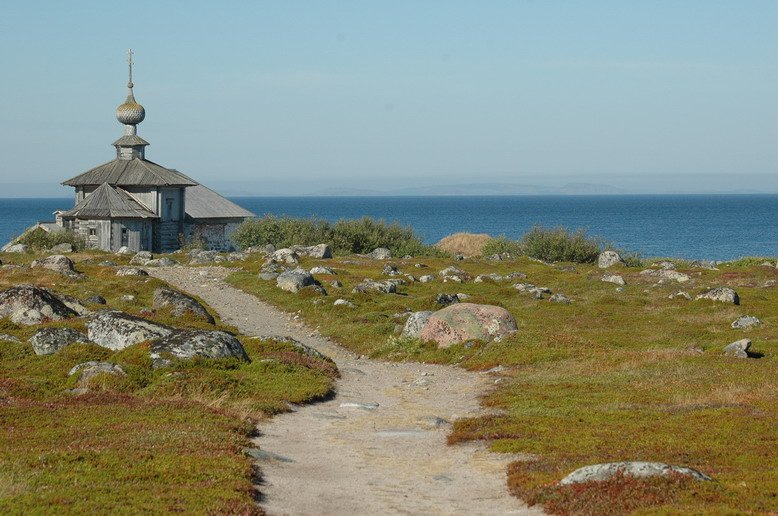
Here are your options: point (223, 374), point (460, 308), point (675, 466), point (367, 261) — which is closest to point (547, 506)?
point (675, 466)

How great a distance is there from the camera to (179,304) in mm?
46344

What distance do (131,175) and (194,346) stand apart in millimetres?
68788

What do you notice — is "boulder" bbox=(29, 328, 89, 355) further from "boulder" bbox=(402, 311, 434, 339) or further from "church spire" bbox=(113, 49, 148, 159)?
"church spire" bbox=(113, 49, 148, 159)

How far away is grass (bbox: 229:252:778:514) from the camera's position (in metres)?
16.5

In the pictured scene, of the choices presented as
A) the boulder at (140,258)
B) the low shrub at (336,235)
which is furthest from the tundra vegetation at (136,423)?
the low shrub at (336,235)

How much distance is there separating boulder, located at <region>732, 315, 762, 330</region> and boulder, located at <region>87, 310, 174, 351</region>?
2682cm

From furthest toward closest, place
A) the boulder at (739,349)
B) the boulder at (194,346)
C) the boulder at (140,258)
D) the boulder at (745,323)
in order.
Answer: the boulder at (140,258) → the boulder at (745,323) → the boulder at (739,349) → the boulder at (194,346)

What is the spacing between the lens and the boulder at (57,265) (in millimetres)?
63659

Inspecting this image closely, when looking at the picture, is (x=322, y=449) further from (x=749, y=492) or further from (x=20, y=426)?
(x=749, y=492)

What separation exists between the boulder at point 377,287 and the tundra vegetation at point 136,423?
18.5 meters

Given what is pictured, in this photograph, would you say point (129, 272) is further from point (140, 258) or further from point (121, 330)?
point (121, 330)

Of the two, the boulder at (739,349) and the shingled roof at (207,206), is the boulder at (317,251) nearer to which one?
the shingled roof at (207,206)

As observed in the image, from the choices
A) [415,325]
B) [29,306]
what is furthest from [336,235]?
[29,306]

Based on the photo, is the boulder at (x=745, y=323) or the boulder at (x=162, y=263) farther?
the boulder at (x=162, y=263)
